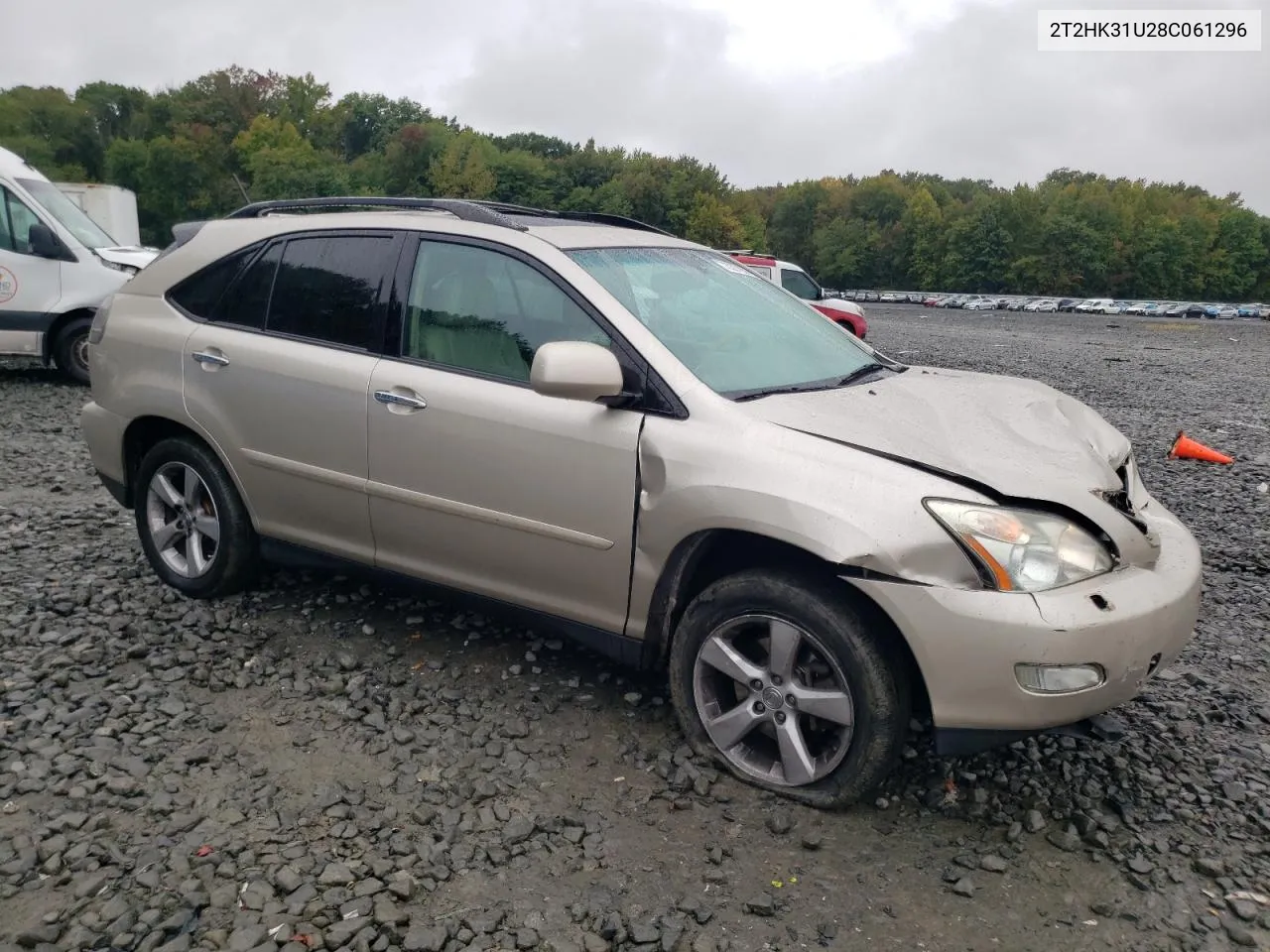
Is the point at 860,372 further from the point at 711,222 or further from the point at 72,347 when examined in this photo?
the point at 711,222

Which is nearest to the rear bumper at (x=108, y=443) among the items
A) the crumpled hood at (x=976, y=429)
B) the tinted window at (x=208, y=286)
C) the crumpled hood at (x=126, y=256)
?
the tinted window at (x=208, y=286)

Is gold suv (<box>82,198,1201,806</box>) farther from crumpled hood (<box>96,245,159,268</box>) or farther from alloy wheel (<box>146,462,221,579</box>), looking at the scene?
crumpled hood (<box>96,245,159,268</box>)

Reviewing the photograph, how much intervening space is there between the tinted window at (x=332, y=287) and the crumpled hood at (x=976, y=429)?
164 centimetres

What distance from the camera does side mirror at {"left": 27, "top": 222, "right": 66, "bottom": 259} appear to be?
34.9 feet

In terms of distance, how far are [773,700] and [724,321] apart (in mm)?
1449

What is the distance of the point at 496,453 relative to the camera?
11.8 ft

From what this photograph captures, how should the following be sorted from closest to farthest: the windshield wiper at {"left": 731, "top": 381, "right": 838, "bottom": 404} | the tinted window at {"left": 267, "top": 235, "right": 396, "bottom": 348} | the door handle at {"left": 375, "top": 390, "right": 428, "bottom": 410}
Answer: the windshield wiper at {"left": 731, "top": 381, "right": 838, "bottom": 404}
the door handle at {"left": 375, "top": 390, "right": 428, "bottom": 410}
the tinted window at {"left": 267, "top": 235, "right": 396, "bottom": 348}

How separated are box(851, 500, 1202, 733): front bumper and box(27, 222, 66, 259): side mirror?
10476mm

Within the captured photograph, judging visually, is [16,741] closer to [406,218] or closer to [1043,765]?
[406,218]

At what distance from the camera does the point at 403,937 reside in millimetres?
2598

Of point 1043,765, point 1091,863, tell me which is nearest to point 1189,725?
point 1043,765

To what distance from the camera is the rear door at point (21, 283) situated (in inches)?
417

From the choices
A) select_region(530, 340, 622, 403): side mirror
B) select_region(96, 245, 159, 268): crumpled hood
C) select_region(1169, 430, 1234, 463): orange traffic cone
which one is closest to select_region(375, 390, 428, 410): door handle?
select_region(530, 340, 622, 403): side mirror

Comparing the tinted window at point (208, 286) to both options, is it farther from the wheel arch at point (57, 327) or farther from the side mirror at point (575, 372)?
the wheel arch at point (57, 327)
